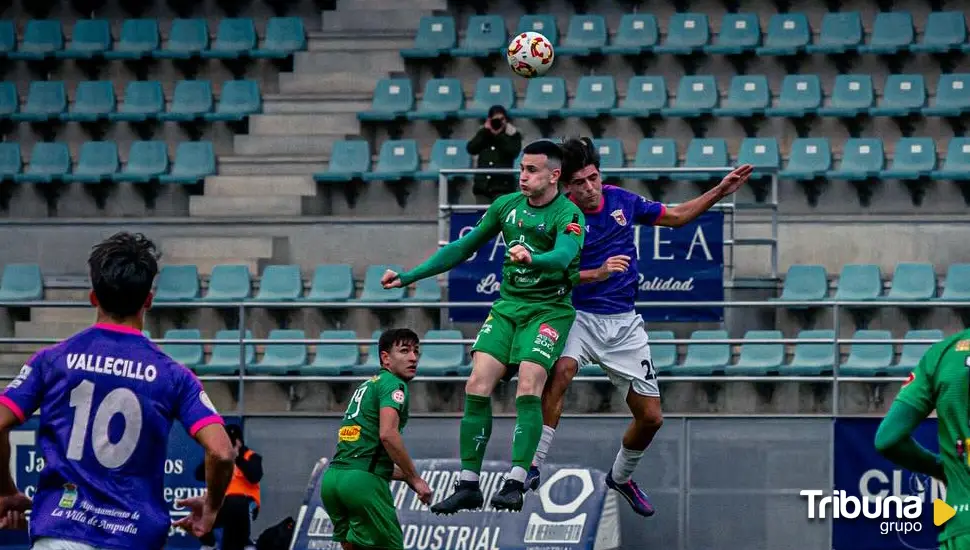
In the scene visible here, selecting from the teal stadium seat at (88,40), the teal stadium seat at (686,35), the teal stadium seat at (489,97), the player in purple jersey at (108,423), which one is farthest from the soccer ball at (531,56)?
the teal stadium seat at (88,40)

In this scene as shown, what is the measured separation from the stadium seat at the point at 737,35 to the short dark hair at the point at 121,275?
14767 millimetres

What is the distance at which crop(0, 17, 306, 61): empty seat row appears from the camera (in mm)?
21469

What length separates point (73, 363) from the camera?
571cm

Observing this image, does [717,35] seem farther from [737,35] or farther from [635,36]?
[635,36]

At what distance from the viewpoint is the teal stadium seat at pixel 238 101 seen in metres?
20.6

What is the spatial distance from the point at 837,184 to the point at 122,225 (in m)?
8.79

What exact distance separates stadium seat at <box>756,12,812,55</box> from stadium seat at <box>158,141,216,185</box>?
7.14 m

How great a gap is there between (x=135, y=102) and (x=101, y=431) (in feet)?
52.2

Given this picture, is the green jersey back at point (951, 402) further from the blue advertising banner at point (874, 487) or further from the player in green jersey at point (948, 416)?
the blue advertising banner at point (874, 487)

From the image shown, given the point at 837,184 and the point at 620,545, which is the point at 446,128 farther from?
the point at 620,545

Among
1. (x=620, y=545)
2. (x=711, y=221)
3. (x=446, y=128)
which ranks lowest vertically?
(x=620, y=545)

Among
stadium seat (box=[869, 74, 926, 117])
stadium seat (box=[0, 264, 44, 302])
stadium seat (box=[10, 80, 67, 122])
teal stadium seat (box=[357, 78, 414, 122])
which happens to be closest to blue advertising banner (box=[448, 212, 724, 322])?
stadium seat (box=[869, 74, 926, 117])

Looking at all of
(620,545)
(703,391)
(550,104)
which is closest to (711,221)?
(703,391)

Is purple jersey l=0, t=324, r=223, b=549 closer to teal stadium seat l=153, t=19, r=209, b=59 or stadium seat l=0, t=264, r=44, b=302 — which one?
stadium seat l=0, t=264, r=44, b=302
